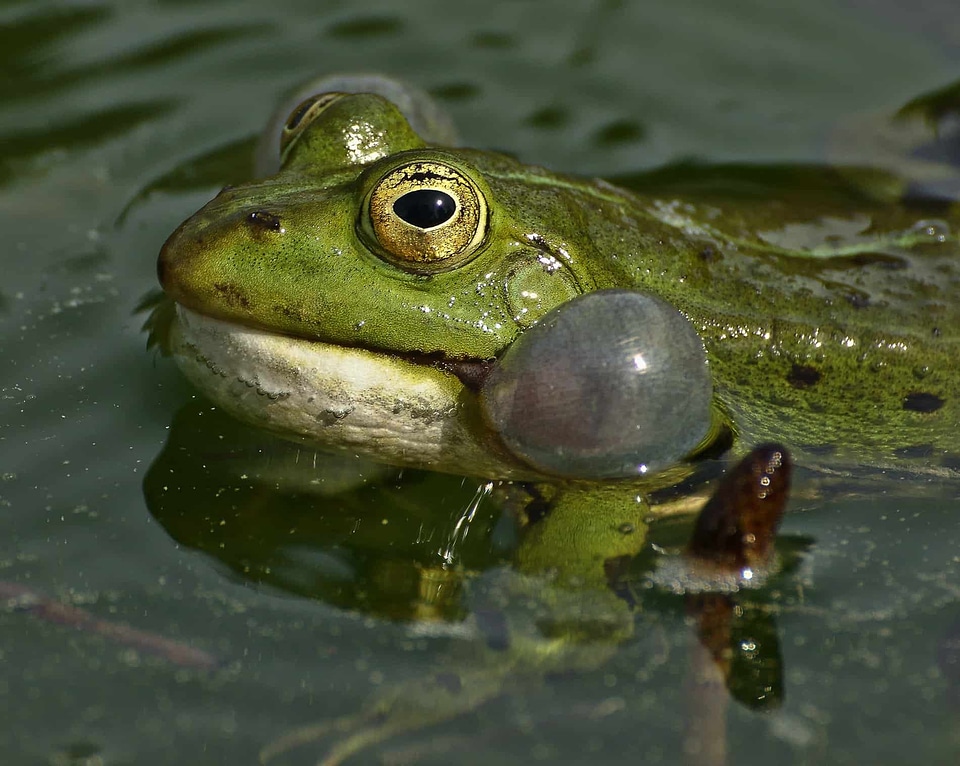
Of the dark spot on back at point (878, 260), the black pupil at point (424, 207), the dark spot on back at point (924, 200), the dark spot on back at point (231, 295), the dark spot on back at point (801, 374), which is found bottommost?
the dark spot on back at point (924, 200)

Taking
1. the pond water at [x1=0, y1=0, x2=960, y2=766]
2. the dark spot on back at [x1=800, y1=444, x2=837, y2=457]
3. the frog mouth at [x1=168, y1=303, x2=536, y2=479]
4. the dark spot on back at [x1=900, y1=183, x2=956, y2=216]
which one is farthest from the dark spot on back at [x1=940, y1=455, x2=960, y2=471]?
the dark spot on back at [x1=900, y1=183, x2=956, y2=216]

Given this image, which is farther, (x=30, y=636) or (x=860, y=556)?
(x=860, y=556)

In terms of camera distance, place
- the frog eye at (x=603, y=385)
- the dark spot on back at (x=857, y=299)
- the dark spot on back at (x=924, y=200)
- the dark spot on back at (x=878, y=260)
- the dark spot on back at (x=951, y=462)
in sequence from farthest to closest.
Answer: the dark spot on back at (x=924, y=200), the dark spot on back at (x=878, y=260), the dark spot on back at (x=857, y=299), the dark spot on back at (x=951, y=462), the frog eye at (x=603, y=385)

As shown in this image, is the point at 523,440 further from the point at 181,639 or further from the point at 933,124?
the point at 933,124

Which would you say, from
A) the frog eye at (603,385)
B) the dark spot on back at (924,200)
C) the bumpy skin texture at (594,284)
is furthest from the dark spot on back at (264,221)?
the dark spot on back at (924,200)

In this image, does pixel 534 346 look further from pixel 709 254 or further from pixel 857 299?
pixel 857 299

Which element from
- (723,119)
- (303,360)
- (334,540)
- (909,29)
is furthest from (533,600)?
(909,29)

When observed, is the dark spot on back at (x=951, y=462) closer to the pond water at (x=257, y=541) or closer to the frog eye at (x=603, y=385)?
the pond water at (x=257, y=541)
